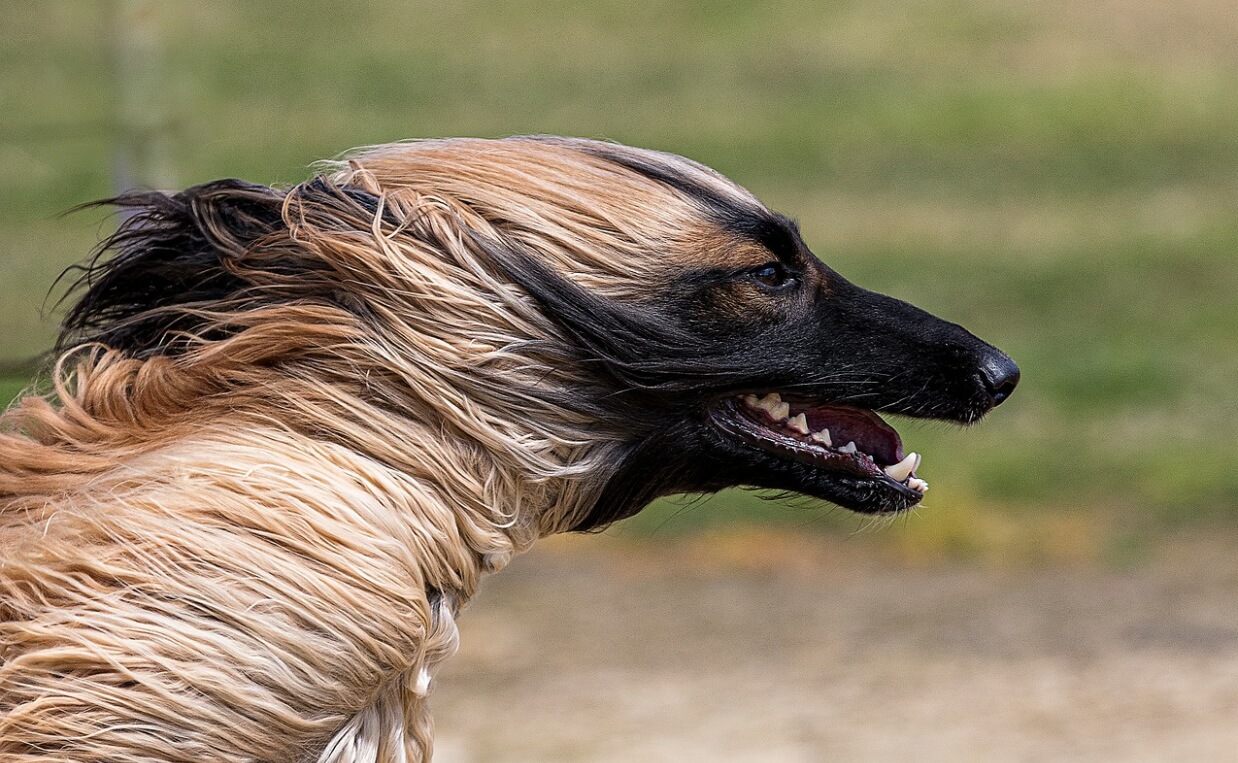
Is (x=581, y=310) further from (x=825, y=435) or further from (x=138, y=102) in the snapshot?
(x=138, y=102)

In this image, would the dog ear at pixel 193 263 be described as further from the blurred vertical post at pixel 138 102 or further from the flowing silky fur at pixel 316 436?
the blurred vertical post at pixel 138 102

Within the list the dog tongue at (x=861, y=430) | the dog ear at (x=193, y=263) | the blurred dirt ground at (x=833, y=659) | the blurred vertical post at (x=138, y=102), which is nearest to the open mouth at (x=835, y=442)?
the dog tongue at (x=861, y=430)

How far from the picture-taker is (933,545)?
754cm

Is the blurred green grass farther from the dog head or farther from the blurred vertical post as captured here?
the dog head

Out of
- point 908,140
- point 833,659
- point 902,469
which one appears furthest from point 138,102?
point 908,140

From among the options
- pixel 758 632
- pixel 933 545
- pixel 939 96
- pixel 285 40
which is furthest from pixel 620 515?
pixel 285 40

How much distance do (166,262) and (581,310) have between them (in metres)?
0.62

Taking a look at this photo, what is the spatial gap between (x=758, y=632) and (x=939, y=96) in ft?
32.3

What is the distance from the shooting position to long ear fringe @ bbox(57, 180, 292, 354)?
2.36 m

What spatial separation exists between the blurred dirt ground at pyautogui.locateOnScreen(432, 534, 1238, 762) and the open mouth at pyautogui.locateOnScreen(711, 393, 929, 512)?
2677 mm

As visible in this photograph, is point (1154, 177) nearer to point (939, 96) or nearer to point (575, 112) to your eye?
point (939, 96)

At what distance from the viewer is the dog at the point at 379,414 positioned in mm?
2029

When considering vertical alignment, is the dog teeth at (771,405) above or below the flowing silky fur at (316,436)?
above

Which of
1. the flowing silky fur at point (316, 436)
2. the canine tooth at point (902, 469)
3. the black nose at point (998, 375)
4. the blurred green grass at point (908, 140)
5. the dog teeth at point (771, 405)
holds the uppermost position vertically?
the blurred green grass at point (908, 140)
